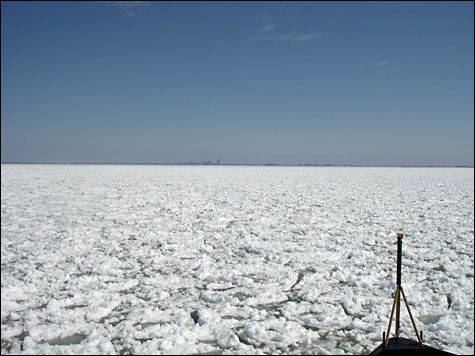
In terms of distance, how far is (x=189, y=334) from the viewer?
2.57 metres

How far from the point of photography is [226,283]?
3680 millimetres

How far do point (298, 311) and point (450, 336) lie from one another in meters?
1.21

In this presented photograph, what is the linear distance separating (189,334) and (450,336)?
2074mm

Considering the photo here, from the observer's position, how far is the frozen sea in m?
2.54

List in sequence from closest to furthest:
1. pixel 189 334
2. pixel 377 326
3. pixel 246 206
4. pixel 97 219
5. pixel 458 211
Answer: pixel 189 334, pixel 377 326, pixel 97 219, pixel 458 211, pixel 246 206

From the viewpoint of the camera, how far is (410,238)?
5.64 metres

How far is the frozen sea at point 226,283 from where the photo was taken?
2.54 meters

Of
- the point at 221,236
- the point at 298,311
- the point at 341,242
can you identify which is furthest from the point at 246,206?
the point at 298,311

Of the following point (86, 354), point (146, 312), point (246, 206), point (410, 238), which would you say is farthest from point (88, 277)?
point (246, 206)

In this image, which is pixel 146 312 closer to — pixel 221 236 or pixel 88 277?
pixel 88 277

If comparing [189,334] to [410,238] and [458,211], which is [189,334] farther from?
[458,211]

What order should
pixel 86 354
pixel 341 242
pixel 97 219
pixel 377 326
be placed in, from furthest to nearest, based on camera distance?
pixel 97 219 < pixel 341 242 < pixel 377 326 < pixel 86 354

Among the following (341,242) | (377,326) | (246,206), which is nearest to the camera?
(377,326)

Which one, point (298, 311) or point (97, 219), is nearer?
point (298, 311)
